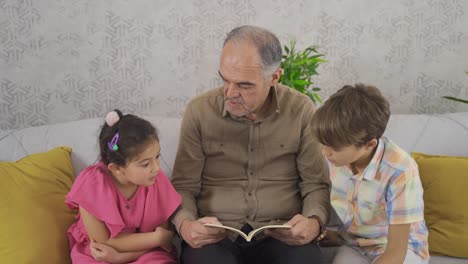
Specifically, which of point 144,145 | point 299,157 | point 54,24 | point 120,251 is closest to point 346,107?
point 299,157

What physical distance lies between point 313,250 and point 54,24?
1526mm

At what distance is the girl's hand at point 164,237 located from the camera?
1731 millimetres

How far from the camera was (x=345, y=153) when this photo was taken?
5.10ft

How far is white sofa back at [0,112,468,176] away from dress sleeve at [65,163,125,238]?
378 mm

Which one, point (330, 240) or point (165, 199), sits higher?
point (165, 199)

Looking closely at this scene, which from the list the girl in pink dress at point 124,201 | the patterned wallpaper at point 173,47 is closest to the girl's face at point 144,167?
the girl in pink dress at point 124,201

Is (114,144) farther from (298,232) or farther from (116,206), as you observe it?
(298,232)

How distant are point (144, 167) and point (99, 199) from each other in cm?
19

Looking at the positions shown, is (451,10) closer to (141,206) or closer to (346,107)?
(346,107)

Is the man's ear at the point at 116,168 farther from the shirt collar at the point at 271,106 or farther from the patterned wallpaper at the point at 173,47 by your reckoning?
the patterned wallpaper at the point at 173,47

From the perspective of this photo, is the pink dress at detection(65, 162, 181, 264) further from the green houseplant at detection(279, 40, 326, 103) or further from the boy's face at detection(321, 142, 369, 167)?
the green houseplant at detection(279, 40, 326, 103)

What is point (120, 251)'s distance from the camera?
1708 mm

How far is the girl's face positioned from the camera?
1.64 meters

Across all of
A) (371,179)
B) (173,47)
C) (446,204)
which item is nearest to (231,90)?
(371,179)
